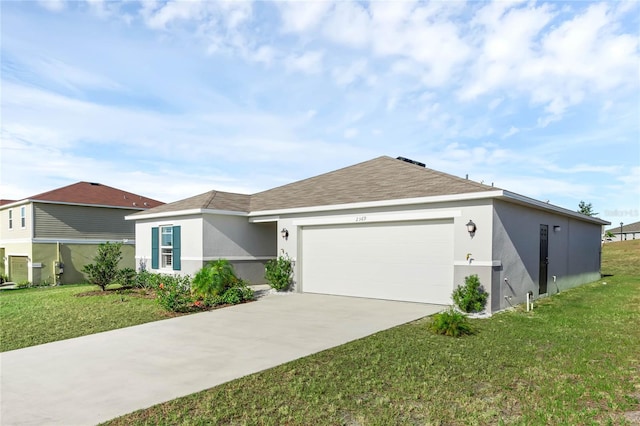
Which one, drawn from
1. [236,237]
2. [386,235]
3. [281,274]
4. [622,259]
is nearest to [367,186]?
[386,235]

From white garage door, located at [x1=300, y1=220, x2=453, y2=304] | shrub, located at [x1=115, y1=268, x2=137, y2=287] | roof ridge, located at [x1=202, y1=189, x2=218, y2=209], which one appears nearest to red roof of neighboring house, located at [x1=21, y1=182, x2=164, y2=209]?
shrub, located at [x1=115, y1=268, x2=137, y2=287]

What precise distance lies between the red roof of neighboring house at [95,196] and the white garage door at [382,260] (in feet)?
48.0

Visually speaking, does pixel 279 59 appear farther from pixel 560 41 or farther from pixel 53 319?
pixel 53 319

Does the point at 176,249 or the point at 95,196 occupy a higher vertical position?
the point at 95,196

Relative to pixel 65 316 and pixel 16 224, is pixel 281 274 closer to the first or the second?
pixel 65 316

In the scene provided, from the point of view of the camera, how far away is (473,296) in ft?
30.9

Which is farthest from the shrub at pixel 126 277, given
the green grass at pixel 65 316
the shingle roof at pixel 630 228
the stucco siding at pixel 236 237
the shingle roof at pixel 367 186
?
the shingle roof at pixel 630 228

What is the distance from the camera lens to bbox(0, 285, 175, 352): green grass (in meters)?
7.77

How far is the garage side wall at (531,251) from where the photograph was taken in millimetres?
9852

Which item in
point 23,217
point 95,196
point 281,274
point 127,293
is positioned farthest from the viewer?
point 95,196

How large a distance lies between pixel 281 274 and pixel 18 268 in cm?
1745

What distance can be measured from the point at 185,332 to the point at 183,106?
8.56 metres

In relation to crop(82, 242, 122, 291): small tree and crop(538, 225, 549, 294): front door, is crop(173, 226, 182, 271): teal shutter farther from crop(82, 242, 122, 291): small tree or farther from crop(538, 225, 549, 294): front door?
crop(538, 225, 549, 294): front door

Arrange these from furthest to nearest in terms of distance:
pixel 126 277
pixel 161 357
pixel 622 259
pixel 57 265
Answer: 1. pixel 622 259
2. pixel 57 265
3. pixel 126 277
4. pixel 161 357
